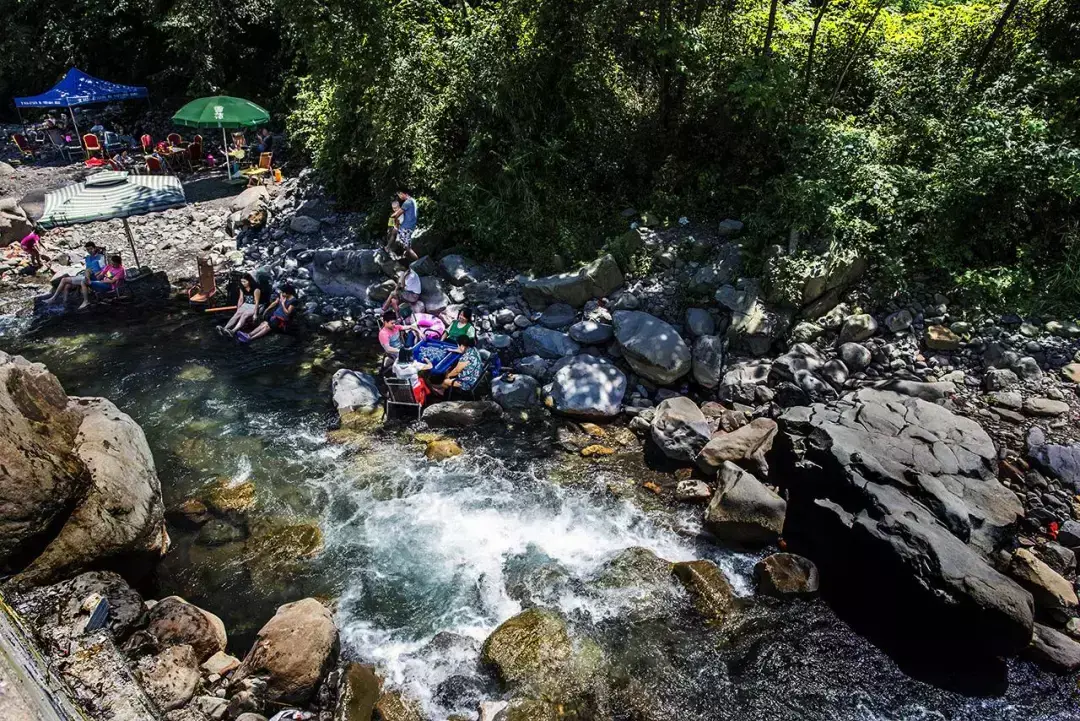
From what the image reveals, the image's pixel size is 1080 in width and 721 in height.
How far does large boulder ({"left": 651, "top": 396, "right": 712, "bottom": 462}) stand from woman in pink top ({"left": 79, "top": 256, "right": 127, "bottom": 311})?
1198 centimetres

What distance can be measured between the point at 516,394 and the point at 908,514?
5.67 metres

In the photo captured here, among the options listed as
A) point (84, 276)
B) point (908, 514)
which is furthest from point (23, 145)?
point (908, 514)

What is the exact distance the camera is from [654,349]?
32.4 ft

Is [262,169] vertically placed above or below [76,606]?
above

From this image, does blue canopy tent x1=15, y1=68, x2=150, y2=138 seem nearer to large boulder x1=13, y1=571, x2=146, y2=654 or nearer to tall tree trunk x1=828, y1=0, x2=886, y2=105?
large boulder x1=13, y1=571, x2=146, y2=654

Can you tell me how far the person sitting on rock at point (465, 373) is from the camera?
1000 cm

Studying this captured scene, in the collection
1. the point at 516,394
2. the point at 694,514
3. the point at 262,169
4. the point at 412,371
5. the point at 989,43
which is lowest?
the point at 694,514

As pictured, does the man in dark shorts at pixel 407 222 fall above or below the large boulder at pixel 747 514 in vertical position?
above

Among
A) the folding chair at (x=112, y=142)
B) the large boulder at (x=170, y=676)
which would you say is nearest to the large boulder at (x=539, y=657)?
the large boulder at (x=170, y=676)

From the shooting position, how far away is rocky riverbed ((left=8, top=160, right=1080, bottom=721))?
5.91 meters

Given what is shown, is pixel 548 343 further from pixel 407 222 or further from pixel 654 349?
pixel 407 222

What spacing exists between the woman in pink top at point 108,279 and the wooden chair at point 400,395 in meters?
7.87

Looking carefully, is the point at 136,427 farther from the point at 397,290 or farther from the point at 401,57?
the point at 401,57

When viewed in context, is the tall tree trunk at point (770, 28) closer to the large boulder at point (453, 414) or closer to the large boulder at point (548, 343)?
the large boulder at point (548, 343)
